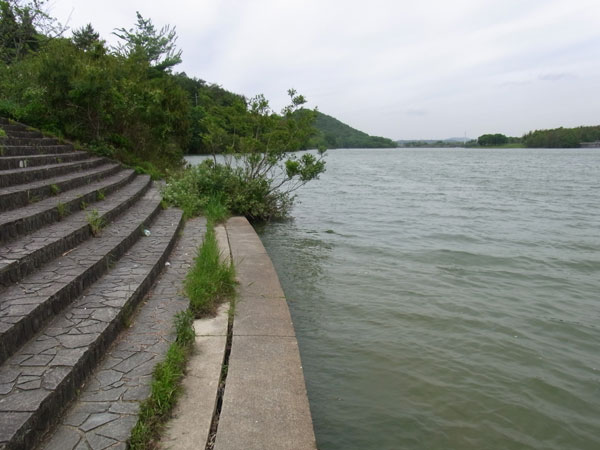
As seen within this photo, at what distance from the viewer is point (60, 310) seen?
134 inches

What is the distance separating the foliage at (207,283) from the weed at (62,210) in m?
1.73

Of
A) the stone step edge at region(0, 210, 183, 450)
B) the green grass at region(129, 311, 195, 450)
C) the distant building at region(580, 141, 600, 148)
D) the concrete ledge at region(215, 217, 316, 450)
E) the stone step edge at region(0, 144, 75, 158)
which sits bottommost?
the concrete ledge at region(215, 217, 316, 450)

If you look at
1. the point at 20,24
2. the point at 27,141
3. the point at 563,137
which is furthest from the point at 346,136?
the point at 27,141

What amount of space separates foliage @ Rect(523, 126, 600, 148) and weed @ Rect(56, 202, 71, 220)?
4491 inches

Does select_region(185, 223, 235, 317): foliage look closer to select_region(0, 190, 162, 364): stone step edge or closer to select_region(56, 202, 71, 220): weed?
select_region(0, 190, 162, 364): stone step edge

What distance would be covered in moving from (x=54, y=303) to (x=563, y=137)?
115647 millimetres

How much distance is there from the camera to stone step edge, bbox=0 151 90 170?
6.51m

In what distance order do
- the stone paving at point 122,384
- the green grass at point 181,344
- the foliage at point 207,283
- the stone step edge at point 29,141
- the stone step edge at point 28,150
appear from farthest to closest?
the stone step edge at point 29,141, the stone step edge at point 28,150, the foliage at point 207,283, the green grass at point 181,344, the stone paving at point 122,384

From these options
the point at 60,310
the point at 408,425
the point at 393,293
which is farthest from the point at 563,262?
the point at 60,310

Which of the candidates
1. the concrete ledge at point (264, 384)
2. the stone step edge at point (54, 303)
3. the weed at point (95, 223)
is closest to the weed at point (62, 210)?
the weed at point (95, 223)

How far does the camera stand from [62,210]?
5301mm

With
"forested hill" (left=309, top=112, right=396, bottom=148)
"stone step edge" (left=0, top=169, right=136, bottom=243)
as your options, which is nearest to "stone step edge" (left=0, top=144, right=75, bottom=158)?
"stone step edge" (left=0, top=169, right=136, bottom=243)

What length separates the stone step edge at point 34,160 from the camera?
651 cm

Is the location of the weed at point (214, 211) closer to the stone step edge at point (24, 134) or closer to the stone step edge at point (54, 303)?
the stone step edge at point (54, 303)
